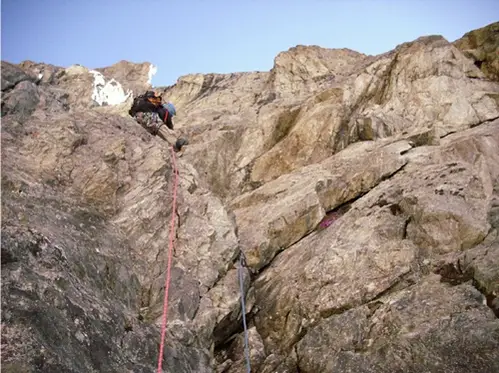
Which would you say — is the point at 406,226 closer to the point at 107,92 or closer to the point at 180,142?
the point at 180,142

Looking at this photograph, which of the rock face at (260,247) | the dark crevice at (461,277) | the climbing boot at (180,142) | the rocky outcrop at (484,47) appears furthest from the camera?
the rocky outcrop at (484,47)

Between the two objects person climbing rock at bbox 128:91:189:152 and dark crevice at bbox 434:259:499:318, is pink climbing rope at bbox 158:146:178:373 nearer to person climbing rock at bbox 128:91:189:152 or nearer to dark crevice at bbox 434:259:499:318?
person climbing rock at bbox 128:91:189:152

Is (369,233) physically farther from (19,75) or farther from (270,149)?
(19,75)

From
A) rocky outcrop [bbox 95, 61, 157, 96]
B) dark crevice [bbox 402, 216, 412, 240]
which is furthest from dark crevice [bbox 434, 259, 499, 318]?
rocky outcrop [bbox 95, 61, 157, 96]

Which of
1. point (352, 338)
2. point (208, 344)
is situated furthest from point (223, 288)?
point (352, 338)

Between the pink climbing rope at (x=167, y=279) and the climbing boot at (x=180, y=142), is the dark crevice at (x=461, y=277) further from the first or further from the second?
the climbing boot at (x=180, y=142)

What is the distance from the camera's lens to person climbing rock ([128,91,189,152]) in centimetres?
1525

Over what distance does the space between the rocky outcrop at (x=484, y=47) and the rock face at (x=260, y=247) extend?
2.58m

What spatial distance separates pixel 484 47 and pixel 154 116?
18.8 m

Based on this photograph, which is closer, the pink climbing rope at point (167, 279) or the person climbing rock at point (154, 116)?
the pink climbing rope at point (167, 279)

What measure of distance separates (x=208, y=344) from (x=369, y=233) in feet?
18.7

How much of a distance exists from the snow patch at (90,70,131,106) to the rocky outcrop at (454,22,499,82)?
34.3 meters

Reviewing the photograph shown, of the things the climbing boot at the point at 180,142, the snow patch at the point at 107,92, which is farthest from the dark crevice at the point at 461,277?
the snow patch at the point at 107,92

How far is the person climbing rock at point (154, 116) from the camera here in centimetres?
1525
